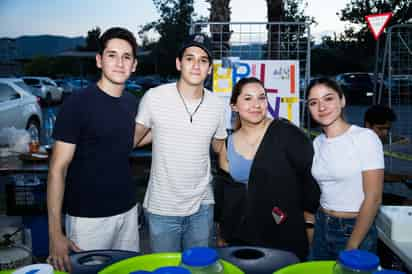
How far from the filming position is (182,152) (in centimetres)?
216

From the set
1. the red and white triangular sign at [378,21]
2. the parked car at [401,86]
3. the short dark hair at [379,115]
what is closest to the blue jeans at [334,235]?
the short dark hair at [379,115]

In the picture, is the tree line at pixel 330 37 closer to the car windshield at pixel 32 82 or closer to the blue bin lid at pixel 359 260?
the car windshield at pixel 32 82

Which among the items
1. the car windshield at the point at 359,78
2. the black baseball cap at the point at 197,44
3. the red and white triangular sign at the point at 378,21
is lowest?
the black baseball cap at the point at 197,44

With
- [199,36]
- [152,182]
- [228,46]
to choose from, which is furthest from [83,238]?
[228,46]

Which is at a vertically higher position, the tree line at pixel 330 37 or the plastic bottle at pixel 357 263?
the tree line at pixel 330 37

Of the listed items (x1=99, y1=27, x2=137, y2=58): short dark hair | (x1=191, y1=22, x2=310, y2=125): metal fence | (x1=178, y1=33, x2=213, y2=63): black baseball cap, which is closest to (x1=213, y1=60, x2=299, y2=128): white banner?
(x1=191, y1=22, x2=310, y2=125): metal fence

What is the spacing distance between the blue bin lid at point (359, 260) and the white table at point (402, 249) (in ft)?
2.60

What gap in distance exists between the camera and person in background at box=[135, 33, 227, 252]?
7.14 feet

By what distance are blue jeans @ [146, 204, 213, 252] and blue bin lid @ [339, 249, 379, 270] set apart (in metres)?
1.29

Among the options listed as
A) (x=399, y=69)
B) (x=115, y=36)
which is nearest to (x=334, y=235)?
(x=115, y=36)

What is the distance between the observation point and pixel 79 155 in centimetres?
203

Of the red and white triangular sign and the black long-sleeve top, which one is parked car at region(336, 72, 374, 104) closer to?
the red and white triangular sign

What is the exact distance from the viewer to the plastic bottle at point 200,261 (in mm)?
1024

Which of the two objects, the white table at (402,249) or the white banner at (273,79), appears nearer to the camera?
the white table at (402,249)
